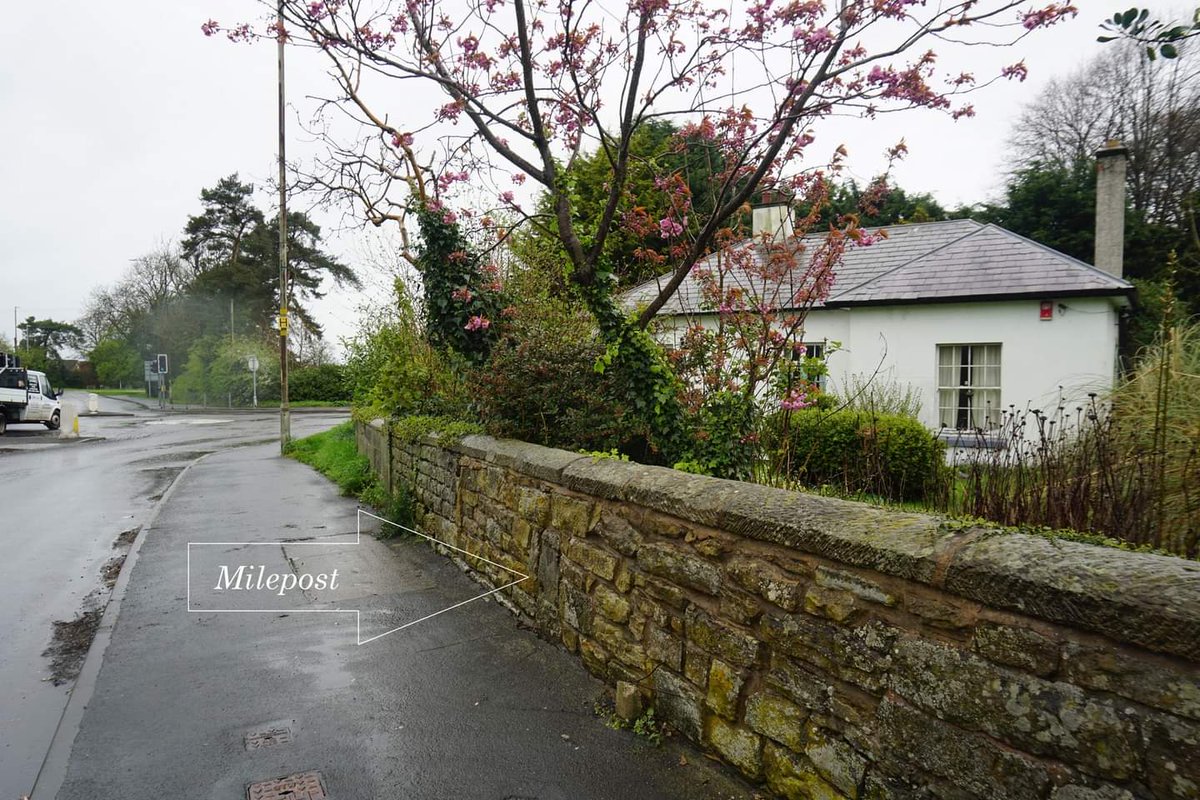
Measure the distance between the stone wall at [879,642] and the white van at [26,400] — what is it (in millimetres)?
27688

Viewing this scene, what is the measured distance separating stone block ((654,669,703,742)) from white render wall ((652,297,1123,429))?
943 cm

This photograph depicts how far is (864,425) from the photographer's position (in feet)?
27.2

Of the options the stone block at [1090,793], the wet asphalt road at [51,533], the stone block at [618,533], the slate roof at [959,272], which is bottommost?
the wet asphalt road at [51,533]

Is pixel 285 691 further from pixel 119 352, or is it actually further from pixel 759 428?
pixel 119 352

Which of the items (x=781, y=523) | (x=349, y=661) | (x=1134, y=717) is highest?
(x=781, y=523)

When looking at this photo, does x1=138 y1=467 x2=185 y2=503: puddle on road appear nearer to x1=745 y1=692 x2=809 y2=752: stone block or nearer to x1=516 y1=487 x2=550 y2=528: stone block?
x1=516 y1=487 x2=550 y2=528: stone block

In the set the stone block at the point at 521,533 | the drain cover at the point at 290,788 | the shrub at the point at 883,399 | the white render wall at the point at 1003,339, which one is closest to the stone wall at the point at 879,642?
the stone block at the point at 521,533

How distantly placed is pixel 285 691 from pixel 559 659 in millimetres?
1697

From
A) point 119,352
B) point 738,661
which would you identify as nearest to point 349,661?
point 738,661

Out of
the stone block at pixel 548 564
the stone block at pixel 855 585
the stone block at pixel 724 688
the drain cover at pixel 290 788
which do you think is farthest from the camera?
the stone block at pixel 548 564

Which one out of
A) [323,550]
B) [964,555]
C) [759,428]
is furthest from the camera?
[323,550]

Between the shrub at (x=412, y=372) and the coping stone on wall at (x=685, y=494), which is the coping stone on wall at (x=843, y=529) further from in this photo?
the shrub at (x=412, y=372)

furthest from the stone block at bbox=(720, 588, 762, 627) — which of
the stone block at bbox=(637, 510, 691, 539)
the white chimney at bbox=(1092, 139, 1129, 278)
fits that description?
the white chimney at bbox=(1092, 139, 1129, 278)

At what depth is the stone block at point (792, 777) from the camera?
2.82 meters
